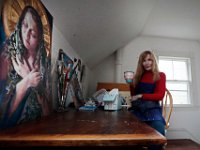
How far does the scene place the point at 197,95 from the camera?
3.08 metres

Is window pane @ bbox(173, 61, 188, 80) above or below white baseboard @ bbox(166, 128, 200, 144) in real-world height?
above

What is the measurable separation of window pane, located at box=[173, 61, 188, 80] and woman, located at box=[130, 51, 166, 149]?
2.12m

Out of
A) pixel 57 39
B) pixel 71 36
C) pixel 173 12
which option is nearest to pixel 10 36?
pixel 57 39

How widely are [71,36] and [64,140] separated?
3.47ft

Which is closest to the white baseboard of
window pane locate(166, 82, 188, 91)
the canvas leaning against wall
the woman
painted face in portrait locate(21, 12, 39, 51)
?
window pane locate(166, 82, 188, 91)

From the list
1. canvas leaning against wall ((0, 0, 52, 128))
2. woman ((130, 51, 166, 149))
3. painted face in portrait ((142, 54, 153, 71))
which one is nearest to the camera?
canvas leaning against wall ((0, 0, 52, 128))

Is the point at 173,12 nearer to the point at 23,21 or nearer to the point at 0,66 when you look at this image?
the point at 23,21

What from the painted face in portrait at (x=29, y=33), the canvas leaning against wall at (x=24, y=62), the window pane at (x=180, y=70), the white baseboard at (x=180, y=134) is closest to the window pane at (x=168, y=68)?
the window pane at (x=180, y=70)

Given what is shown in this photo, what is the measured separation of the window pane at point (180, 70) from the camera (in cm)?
318

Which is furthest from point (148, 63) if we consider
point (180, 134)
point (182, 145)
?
point (180, 134)

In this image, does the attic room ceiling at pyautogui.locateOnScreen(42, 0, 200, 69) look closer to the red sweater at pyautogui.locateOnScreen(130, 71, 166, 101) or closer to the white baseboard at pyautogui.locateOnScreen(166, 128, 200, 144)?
the red sweater at pyautogui.locateOnScreen(130, 71, 166, 101)

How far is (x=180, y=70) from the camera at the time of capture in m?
3.21

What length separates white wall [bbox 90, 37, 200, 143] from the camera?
9.73ft

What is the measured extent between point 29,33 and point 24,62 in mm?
150
